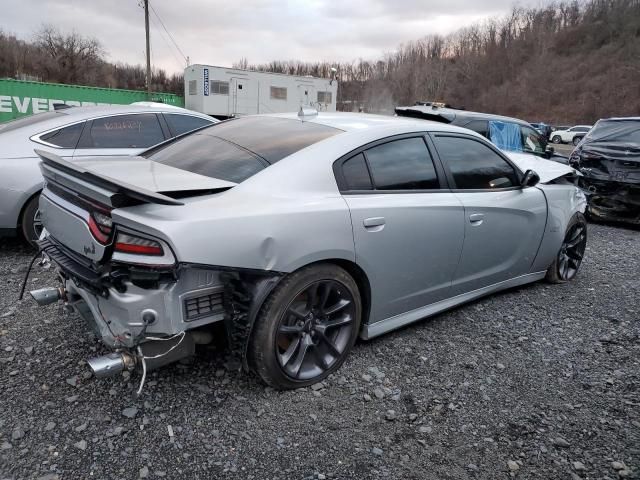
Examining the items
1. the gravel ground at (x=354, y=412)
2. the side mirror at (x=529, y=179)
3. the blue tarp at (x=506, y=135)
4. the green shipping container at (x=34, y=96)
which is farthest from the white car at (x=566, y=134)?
the gravel ground at (x=354, y=412)

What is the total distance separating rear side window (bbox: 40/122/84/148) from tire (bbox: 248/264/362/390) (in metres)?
3.36

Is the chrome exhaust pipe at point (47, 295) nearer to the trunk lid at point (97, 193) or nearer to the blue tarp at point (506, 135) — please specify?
the trunk lid at point (97, 193)

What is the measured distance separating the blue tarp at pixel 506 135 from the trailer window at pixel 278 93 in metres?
15.9

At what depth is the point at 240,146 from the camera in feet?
9.02

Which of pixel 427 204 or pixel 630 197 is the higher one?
pixel 427 204

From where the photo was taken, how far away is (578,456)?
2170mm

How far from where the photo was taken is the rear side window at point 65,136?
14.4 feet

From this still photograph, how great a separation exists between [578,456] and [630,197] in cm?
583

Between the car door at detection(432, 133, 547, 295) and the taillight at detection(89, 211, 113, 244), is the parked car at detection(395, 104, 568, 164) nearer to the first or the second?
the car door at detection(432, 133, 547, 295)

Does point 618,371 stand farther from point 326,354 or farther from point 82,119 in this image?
point 82,119

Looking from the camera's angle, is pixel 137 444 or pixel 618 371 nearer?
pixel 137 444

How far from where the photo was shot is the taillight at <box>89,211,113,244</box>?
2.04 meters

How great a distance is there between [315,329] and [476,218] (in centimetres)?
146

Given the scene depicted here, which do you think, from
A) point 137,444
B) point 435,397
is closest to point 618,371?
point 435,397
